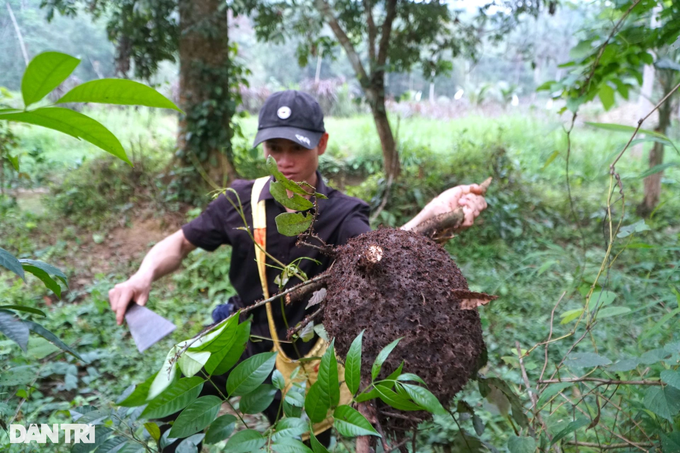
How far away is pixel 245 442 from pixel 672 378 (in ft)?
3.05

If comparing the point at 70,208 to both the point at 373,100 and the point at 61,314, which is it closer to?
the point at 61,314

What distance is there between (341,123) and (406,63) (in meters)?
5.51

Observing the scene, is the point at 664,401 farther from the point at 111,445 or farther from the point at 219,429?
the point at 111,445

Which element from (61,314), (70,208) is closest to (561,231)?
(61,314)

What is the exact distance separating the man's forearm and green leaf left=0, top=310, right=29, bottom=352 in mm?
803

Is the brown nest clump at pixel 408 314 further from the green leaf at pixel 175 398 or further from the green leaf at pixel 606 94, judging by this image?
the green leaf at pixel 606 94

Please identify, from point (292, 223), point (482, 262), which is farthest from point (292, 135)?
point (482, 262)

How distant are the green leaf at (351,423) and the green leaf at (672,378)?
0.71 meters

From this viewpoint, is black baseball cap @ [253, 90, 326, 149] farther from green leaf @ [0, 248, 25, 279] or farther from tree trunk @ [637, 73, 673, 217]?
tree trunk @ [637, 73, 673, 217]

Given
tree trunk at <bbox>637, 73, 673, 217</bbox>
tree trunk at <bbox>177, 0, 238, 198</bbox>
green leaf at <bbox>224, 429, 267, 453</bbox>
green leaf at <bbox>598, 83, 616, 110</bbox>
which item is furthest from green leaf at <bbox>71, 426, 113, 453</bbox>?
tree trunk at <bbox>637, 73, 673, 217</bbox>

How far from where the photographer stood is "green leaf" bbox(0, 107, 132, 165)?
0.62m

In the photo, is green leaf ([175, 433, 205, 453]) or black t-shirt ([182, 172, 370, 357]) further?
black t-shirt ([182, 172, 370, 357])

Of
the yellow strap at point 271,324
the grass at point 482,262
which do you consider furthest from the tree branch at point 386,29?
the yellow strap at point 271,324

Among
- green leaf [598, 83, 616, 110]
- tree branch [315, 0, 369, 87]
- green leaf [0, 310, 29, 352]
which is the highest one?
tree branch [315, 0, 369, 87]
